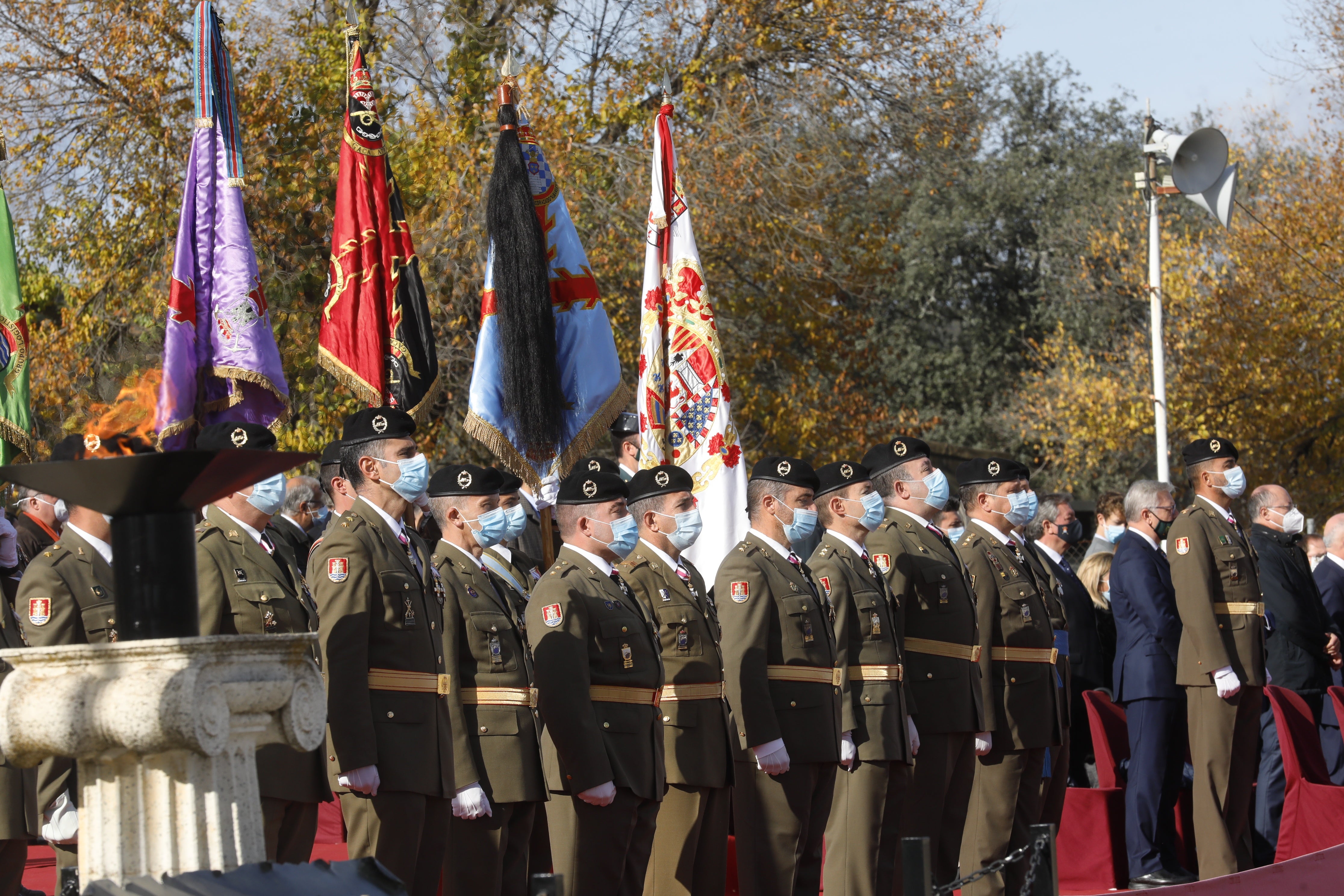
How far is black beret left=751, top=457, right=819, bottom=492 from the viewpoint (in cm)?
618

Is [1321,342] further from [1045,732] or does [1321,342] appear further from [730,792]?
[730,792]

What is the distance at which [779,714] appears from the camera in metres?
5.88

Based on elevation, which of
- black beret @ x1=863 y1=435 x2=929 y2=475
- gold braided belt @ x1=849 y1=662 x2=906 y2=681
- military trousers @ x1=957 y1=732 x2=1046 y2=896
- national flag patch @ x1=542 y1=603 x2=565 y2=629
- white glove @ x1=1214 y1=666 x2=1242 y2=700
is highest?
black beret @ x1=863 y1=435 x2=929 y2=475

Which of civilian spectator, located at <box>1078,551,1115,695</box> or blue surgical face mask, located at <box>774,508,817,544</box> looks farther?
civilian spectator, located at <box>1078,551,1115,695</box>

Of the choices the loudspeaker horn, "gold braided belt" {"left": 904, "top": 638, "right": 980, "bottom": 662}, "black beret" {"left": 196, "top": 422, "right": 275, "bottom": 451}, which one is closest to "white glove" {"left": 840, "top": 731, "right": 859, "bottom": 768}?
"gold braided belt" {"left": 904, "top": 638, "right": 980, "bottom": 662}

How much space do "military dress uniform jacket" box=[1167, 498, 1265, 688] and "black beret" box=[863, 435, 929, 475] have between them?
5.11 feet

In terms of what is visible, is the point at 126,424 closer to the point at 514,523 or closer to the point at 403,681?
the point at 403,681

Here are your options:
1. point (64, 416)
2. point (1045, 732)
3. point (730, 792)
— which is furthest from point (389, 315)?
point (64, 416)

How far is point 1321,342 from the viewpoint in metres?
19.9

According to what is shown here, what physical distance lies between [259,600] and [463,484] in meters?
0.86

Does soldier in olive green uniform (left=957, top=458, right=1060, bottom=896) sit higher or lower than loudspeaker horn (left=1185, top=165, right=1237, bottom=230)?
lower

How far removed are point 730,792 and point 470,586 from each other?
134cm

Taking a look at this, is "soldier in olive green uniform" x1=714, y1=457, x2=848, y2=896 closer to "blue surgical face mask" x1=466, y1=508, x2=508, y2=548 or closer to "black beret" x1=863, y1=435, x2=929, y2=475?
"blue surgical face mask" x1=466, y1=508, x2=508, y2=548

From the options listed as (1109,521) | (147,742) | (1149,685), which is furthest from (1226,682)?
(147,742)
